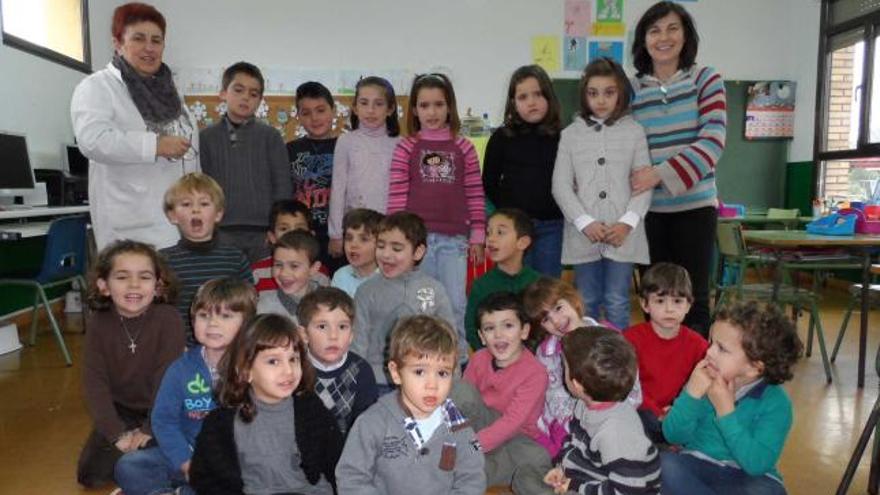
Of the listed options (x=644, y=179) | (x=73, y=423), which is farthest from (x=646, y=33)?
(x=73, y=423)

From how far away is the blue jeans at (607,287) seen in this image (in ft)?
8.04

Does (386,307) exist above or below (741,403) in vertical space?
above

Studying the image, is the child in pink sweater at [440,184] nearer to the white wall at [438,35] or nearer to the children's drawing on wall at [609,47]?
the white wall at [438,35]

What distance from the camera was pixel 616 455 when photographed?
5.13 feet

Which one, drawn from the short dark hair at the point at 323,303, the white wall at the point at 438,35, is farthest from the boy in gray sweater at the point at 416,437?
the white wall at the point at 438,35

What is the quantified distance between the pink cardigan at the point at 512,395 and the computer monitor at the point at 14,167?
3.74 m

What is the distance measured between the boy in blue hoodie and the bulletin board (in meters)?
4.58

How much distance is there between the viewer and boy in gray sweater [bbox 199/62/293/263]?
2.73 metres

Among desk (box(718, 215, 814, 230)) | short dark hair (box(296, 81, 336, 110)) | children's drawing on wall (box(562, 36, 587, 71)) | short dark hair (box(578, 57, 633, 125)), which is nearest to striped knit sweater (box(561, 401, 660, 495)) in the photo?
short dark hair (box(578, 57, 633, 125))

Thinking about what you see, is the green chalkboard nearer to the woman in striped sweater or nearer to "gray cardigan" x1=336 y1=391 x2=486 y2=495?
the woman in striped sweater

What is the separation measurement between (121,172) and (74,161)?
338 cm

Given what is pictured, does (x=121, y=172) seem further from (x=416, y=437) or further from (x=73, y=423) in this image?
(x=416, y=437)

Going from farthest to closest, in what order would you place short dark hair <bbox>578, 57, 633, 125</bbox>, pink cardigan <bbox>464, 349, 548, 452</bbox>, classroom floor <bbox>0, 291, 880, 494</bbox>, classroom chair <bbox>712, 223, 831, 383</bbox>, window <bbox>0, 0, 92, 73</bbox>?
window <bbox>0, 0, 92, 73</bbox> < classroom chair <bbox>712, 223, 831, 383</bbox> < short dark hair <bbox>578, 57, 633, 125</bbox> < classroom floor <bbox>0, 291, 880, 494</bbox> < pink cardigan <bbox>464, 349, 548, 452</bbox>

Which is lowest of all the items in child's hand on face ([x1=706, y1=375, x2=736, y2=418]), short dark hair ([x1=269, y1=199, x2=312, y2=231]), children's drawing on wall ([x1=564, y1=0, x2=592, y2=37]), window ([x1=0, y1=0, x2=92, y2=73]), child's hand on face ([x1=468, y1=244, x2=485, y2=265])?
child's hand on face ([x1=706, y1=375, x2=736, y2=418])
